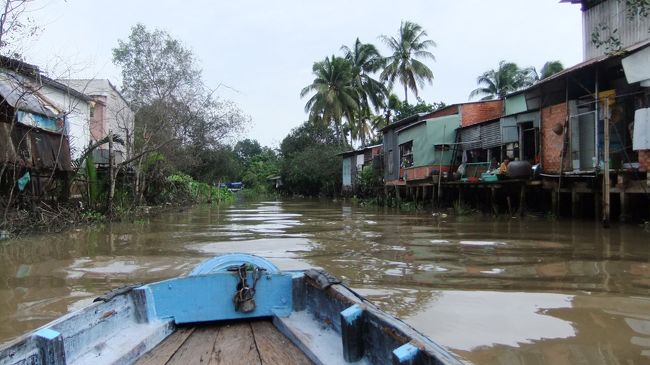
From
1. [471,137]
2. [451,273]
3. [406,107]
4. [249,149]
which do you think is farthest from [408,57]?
[249,149]

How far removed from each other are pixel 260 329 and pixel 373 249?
588cm

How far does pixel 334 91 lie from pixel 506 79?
12.8 meters

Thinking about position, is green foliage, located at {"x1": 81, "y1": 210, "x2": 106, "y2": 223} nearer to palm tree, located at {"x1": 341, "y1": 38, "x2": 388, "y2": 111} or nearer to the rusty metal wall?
the rusty metal wall

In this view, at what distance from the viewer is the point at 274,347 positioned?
3.45 m

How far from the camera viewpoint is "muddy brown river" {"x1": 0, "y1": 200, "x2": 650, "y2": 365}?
14.4 feet

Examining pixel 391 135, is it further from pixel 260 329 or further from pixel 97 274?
pixel 260 329

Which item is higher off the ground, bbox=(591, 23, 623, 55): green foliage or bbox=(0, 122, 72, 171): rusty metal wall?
bbox=(591, 23, 623, 55): green foliage

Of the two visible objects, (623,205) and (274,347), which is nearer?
(274,347)

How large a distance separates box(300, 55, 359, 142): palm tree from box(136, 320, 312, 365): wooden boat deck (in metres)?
32.3

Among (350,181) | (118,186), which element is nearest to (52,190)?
(118,186)

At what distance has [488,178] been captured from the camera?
1614cm

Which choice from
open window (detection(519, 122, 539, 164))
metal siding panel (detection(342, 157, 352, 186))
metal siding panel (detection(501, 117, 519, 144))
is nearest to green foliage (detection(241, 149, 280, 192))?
metal siding panel (detection(342, 157, 352, 186))

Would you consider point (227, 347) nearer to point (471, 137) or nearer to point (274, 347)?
point (274, 347)

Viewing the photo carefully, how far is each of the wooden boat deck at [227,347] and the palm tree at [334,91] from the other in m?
32.3
